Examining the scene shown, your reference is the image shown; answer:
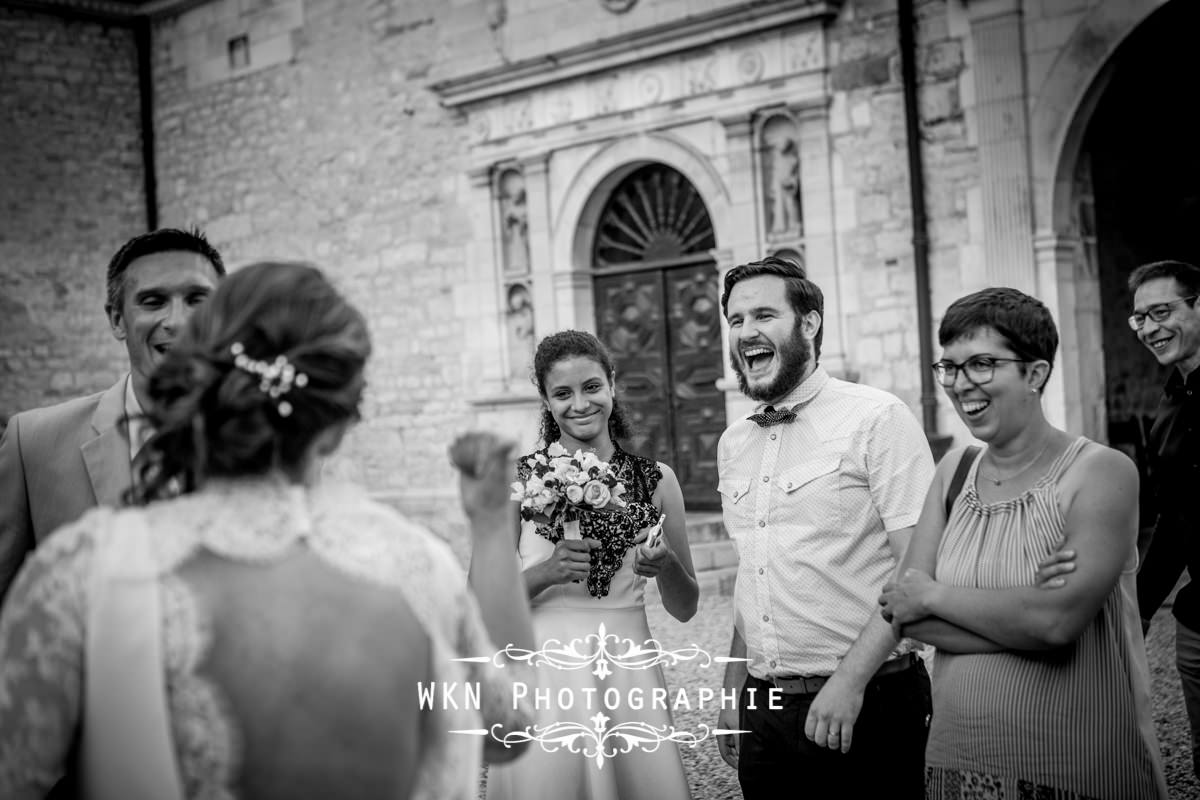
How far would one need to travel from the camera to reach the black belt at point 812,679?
291 centimetres

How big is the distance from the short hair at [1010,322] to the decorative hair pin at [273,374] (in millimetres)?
1512

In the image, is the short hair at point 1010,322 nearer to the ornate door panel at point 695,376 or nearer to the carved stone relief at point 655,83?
the carved stone relief at point 655,83

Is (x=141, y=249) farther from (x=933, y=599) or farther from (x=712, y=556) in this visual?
(x=712, y=556)

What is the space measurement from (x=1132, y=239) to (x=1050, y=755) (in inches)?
381

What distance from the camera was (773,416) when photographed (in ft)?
10.3

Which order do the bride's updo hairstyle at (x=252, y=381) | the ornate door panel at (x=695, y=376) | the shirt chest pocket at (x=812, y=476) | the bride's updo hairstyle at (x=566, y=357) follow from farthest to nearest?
1. the ornate door panel at (x=695, y=376)
2. the bride's updo hairstyle at (x=566, y=357)
3. the shirt chest pocket at (x=812, y=476)
4. the bride's updo hairstyle at (x=252, y=381)

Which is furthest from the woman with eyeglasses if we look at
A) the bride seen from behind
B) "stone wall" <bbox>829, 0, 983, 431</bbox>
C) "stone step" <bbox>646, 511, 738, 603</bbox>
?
"stone wall" <bbox>829, 0, 983, 431</bbox>

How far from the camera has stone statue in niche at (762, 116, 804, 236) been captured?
34.0 ft

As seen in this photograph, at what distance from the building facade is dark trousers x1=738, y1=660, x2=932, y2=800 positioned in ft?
22.0

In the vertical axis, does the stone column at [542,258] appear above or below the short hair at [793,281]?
above

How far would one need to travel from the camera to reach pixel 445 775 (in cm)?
164

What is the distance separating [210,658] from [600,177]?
1053 cm

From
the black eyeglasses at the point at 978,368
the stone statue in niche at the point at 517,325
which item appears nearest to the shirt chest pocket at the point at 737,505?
the black eyeglasses at the point at 978,368

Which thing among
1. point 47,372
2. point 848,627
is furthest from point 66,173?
point 848,627
